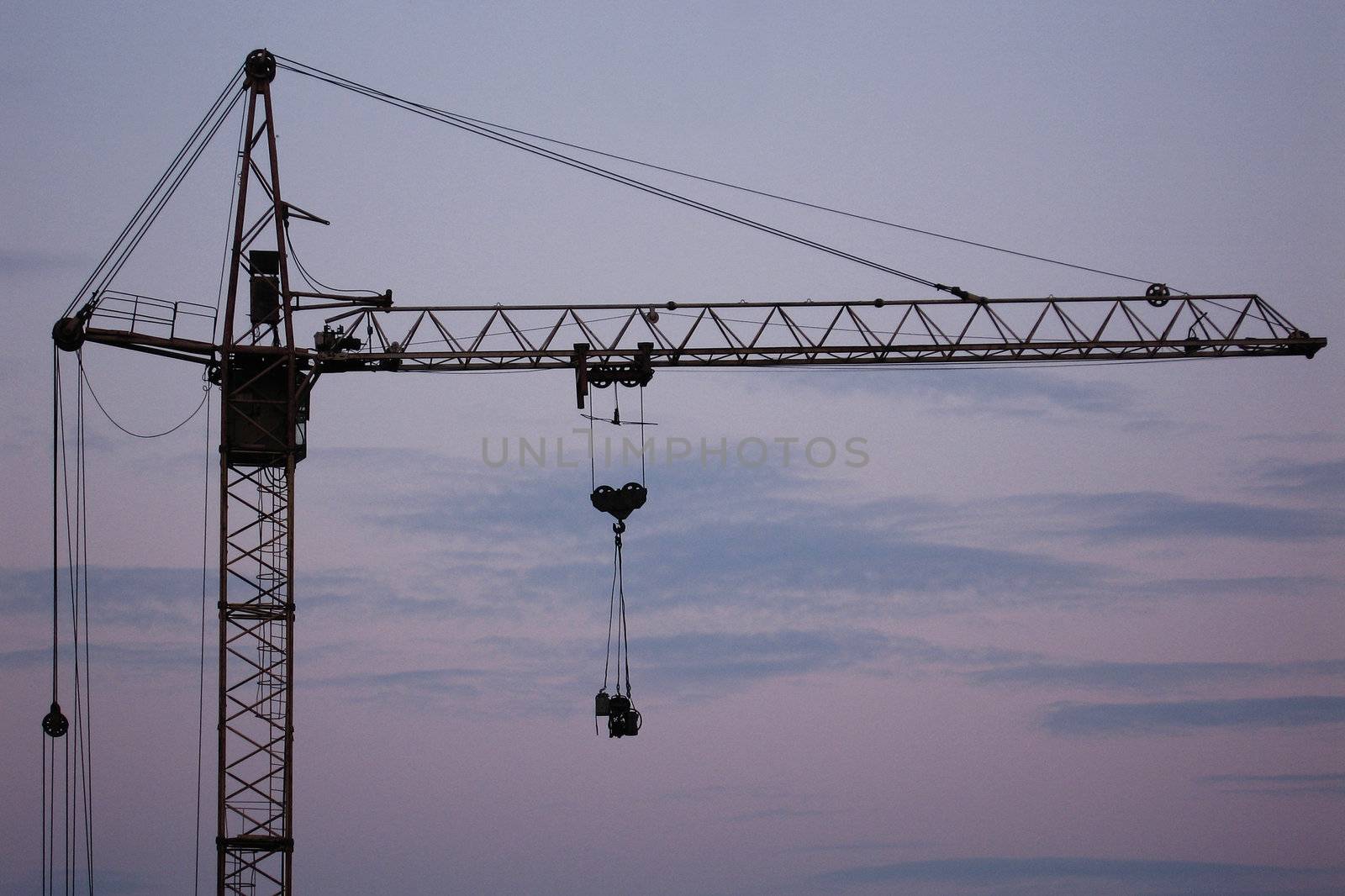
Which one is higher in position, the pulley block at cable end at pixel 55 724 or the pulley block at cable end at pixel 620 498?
the pulley block at cable end at pixel 620 498

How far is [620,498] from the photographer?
46.2 meters

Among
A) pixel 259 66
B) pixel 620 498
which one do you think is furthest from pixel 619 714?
pixel 259 66

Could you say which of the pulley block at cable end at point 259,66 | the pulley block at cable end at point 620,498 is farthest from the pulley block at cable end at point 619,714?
the pulley block at cable end at point 259,66

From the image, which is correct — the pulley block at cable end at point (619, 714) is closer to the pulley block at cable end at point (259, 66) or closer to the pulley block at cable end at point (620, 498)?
the pulley block at cable end at point (620, 498)

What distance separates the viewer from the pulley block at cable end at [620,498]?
1813 inches

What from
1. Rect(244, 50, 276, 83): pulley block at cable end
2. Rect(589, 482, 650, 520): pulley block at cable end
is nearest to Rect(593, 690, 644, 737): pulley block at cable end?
Rect(589, 482, 650, 520): pulley block at cable end

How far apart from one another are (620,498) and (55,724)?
16.3 m

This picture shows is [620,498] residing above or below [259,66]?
below

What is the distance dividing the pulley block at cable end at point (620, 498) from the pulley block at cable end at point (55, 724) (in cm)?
1556

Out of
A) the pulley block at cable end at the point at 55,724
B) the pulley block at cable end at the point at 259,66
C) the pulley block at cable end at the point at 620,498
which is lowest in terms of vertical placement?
the pulley block at cable end at the point at 55,724

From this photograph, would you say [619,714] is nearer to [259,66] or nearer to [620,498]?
[620,498]

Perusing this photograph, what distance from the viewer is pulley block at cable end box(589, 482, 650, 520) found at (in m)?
46.1

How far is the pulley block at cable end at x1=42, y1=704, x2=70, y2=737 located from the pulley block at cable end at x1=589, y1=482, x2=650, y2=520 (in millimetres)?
15560

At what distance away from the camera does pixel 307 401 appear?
4903 centimetres
